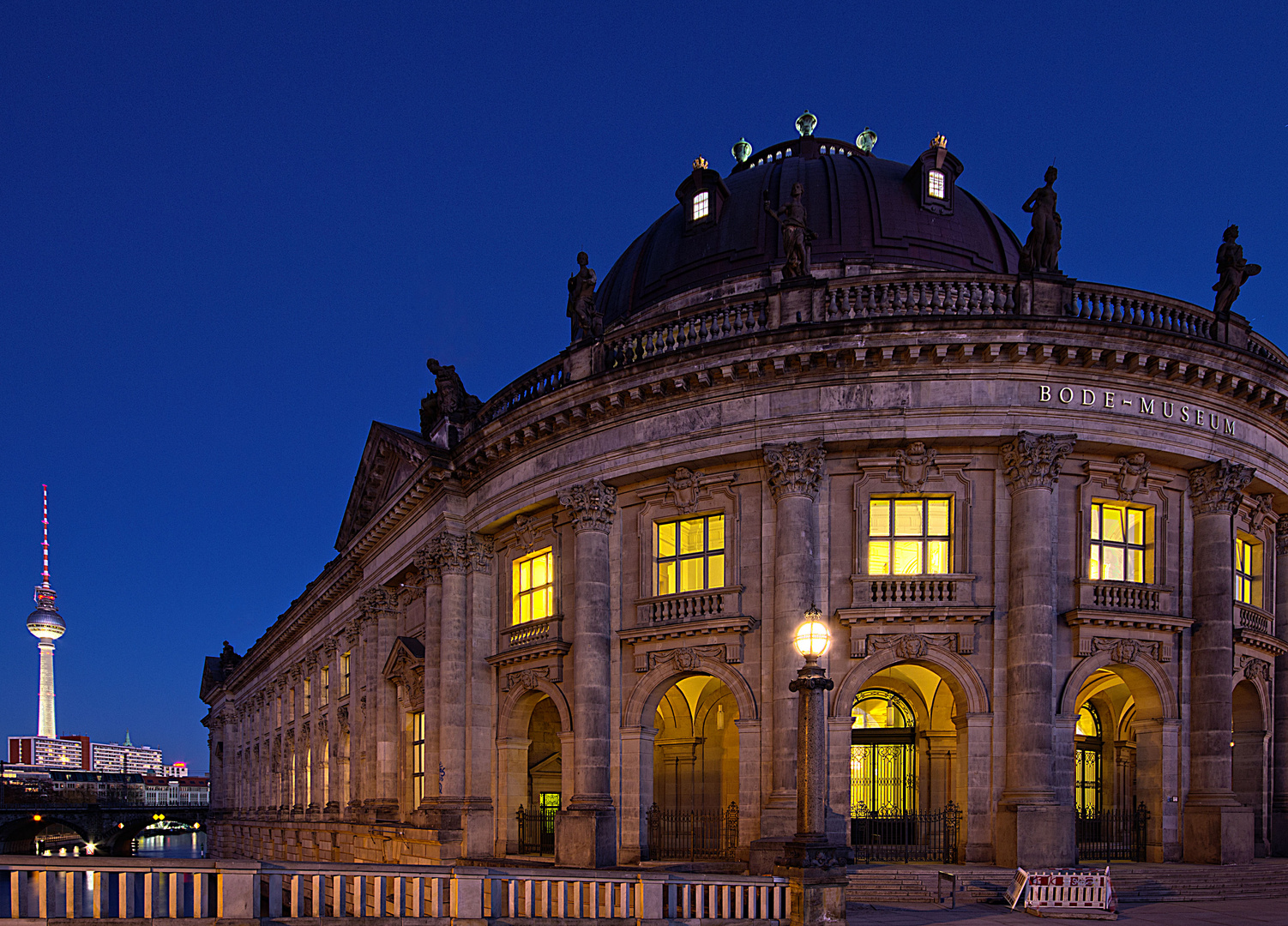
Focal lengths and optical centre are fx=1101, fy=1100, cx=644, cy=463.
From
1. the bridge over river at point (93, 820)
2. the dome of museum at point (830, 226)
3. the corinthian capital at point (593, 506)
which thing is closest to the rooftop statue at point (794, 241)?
the corinthian capital at point (593, 506)

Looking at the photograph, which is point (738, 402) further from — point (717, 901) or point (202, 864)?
point (202, 864)

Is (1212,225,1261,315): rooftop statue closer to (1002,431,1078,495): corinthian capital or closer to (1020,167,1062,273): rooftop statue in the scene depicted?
(1020,167,1062,273): rooftop statue

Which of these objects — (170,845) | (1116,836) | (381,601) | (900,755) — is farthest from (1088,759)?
(170,845)

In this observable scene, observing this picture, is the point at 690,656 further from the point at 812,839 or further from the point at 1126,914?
the point at 1126,914

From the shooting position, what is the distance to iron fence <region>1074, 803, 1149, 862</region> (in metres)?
24.2

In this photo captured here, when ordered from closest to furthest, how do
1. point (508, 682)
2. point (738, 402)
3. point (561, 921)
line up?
point (561, 921) → point (738, 402) → point (508, 682)

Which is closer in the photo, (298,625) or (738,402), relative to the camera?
(738,402)

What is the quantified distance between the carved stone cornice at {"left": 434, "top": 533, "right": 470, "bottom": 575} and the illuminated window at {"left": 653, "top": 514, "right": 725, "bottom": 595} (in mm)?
7644

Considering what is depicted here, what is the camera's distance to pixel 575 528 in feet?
91.2

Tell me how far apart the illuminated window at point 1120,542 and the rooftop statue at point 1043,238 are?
549cm

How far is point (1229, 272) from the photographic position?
1024 inches

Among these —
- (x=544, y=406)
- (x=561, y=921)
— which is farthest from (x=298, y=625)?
(x=561, y=921)

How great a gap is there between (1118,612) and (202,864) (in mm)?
18634

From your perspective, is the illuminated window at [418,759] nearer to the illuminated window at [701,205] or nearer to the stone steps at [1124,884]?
the illuminated window at [701,205]
